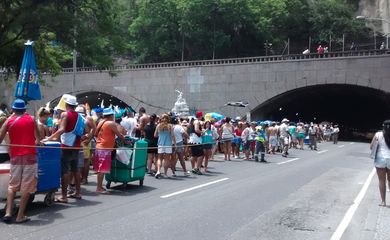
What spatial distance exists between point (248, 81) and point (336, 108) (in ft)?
72.0

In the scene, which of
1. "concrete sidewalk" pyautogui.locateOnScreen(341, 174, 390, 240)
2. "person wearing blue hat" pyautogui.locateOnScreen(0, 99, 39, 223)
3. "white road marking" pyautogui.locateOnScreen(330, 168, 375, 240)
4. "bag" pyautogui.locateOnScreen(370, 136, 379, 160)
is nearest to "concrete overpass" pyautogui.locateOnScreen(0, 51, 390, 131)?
"white road marking" pyautogui.locateOnScreen(330, 168, 375, 240)

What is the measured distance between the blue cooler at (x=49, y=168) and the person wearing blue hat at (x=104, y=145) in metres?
1.35

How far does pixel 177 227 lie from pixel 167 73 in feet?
144

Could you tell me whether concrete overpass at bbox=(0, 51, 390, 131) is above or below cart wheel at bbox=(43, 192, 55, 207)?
above

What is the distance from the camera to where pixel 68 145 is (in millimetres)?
9469

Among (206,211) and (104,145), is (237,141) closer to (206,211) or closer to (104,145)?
(104,145)

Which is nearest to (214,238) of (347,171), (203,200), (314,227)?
(314,227)

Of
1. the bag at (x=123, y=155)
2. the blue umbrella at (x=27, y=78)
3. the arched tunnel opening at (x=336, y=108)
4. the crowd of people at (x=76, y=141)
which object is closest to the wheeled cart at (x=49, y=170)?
the crowd of people at (x=76, y=141)

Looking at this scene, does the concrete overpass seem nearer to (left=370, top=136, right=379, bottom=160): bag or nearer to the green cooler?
the green cooler

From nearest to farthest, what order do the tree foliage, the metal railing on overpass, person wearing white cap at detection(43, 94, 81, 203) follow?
1. person wearing white cap at detection(43, 94, 81, 203)
2. the metal railing on overpass
3. the tree foliage

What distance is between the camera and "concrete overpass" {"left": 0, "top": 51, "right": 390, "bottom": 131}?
42.9 m

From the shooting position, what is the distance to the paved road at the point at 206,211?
7211mm

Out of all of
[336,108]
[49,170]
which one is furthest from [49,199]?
[336,108]

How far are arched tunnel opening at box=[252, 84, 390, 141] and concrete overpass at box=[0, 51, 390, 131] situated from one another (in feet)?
0.79
